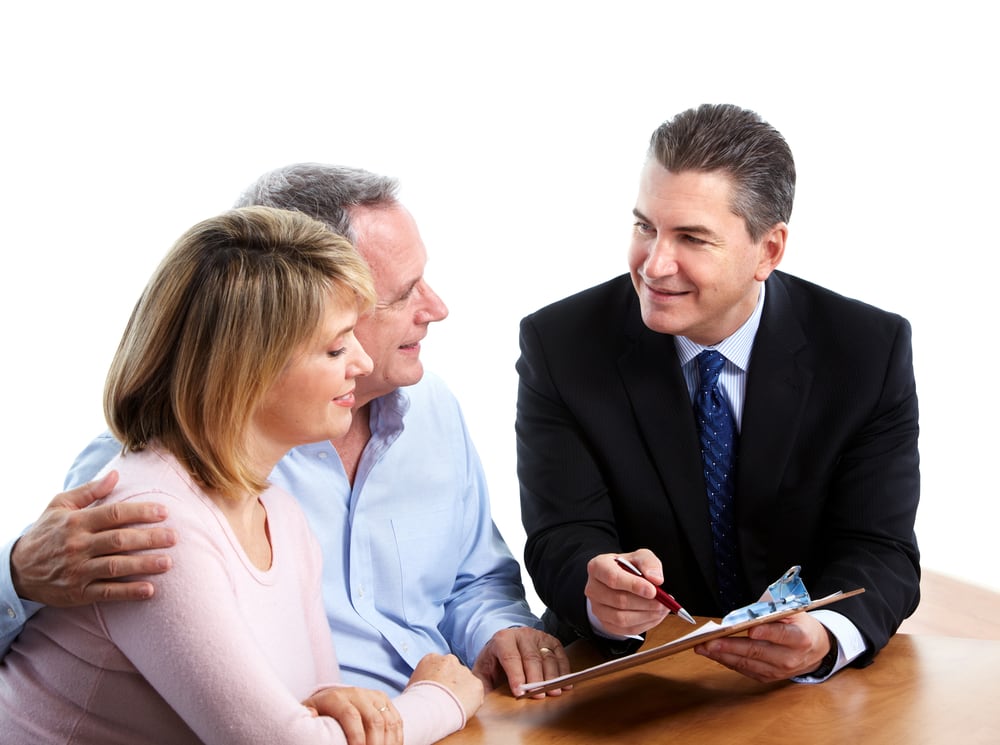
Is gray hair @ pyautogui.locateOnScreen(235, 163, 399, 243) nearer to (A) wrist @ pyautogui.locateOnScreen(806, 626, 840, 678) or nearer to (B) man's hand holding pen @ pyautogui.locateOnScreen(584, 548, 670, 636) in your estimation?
(B) man's hand holding pen @ pyautogui.locateOnScreen(584, 548, 670, 636)

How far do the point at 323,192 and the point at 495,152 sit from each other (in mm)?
2579

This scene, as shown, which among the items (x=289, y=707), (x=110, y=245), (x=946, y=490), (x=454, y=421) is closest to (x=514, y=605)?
(x=454, y=421)

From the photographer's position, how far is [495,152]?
4883 millimetres

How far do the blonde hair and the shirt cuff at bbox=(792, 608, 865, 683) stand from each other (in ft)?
3.12

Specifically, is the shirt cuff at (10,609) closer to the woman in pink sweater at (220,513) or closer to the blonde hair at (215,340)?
the woman in pink sweater at (220,513)

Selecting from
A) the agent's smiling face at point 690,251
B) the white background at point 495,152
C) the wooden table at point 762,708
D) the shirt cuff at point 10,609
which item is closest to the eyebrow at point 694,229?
the agent's smiling face at point 690,251

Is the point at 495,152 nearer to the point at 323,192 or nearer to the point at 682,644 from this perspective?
the point at 323,192

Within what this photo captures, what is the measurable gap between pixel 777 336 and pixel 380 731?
4.21 ft

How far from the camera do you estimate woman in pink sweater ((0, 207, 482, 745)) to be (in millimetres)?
1609

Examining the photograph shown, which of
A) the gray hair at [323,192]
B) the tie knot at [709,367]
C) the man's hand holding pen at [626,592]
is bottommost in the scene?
the man's hand holding pen at [626,592]

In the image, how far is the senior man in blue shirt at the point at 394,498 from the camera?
2.34 meters

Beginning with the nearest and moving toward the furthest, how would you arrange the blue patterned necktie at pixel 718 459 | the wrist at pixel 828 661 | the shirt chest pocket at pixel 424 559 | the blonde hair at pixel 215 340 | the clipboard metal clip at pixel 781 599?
the blonde hair at pixel 215 340 → the clipboard metal clip at pixel 781 599 → the wrist at pixel 828 661 → the shirt chest pocket at pixel 424 559 → the blue patterned necktie at pixel 718 459

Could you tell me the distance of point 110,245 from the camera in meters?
4.31

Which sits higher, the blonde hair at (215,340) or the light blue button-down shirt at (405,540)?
the blonde hair at (215,340)
